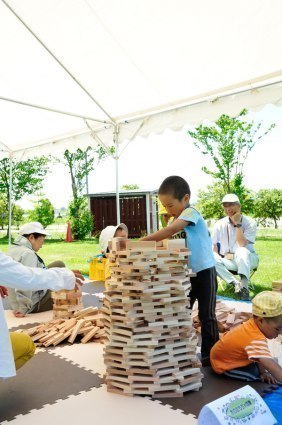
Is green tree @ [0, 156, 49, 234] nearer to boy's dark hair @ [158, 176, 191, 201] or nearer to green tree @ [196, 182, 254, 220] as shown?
green tree @ [196, 182, 254, 220]

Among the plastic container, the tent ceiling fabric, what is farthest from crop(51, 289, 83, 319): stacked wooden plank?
the tent ceiling fabric

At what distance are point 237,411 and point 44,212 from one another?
27.7 metres

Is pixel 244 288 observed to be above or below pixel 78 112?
below

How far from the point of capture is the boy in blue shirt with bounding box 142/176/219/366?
3801 mm

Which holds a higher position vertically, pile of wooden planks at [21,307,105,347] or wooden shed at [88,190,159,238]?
wooden shed at [88,190,159,238]

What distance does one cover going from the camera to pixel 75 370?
396 cm

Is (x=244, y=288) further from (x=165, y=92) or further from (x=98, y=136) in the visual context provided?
(x=98, y=136)

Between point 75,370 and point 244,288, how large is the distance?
3752mm

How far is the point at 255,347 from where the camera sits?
3330mm

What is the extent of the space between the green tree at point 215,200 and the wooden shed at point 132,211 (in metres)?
3.03

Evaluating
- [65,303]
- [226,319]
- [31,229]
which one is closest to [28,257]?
[31,229]

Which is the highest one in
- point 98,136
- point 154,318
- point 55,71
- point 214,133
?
point 214,133

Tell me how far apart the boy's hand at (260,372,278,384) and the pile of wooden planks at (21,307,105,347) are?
1924 millimetres

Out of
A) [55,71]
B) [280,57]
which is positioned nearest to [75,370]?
[280,57]
